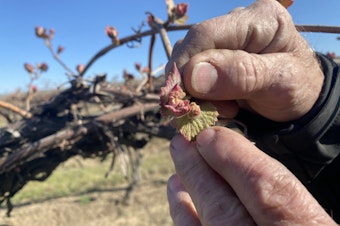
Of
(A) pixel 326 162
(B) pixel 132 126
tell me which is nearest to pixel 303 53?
(A) pixel 326 162

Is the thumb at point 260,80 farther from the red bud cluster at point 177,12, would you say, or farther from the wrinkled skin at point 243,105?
the red bud cluster at point 177,12

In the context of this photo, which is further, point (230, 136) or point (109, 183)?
point (109, 183)

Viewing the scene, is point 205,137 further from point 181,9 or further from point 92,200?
point 92,200

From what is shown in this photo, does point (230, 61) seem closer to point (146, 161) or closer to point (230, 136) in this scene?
point (230, 136)

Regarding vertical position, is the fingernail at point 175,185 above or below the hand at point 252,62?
below

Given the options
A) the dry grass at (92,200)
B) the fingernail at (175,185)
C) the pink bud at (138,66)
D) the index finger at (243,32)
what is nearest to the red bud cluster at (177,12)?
the index finger at (243,32)

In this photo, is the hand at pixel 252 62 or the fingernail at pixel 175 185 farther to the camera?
the fingernail at pixel 175 185

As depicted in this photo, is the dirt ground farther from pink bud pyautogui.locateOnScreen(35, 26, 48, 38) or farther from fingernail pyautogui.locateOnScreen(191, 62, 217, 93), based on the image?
fingernail pyautogui.locateOnScreen(191, 62, 217, 93)
